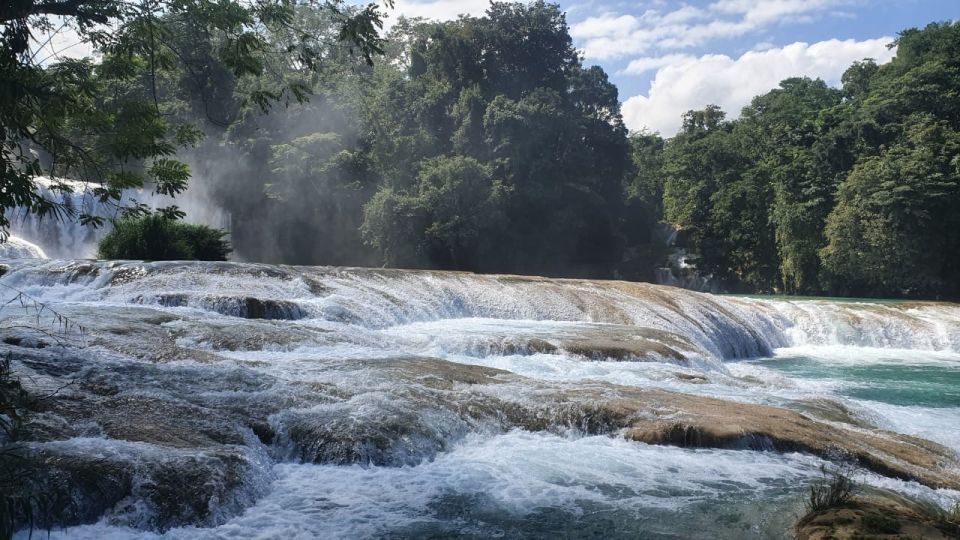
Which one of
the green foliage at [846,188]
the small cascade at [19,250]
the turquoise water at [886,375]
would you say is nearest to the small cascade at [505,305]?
A: the turquoise water at [886,375]

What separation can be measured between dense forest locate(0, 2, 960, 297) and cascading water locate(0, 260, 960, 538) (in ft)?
65.4

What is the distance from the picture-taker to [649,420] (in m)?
7.70

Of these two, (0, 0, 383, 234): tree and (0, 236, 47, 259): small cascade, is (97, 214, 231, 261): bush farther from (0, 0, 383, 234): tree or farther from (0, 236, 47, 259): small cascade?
(0, 0, 383, 234): tree

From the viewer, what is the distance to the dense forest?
103 ft

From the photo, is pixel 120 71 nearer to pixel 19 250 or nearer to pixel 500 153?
pixel 19 250

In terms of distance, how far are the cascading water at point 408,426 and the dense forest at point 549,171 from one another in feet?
65.4

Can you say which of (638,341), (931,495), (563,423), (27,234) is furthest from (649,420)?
(27,234)

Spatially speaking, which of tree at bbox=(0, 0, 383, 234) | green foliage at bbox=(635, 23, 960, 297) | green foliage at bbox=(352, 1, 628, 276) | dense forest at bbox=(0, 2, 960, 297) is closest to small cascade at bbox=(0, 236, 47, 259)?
dense forest at bbox=(0, 2, 960, 297)

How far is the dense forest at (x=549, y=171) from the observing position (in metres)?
31.4

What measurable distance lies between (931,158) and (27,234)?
3408 centimetres

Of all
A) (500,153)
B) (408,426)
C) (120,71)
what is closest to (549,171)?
(500,153)

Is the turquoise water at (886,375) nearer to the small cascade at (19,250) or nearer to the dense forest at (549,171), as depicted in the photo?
the dense forest at (549,171)

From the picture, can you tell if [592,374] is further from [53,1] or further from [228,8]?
[53,1]

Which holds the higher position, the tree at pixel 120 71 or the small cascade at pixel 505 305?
the tree at pixel 120 71
